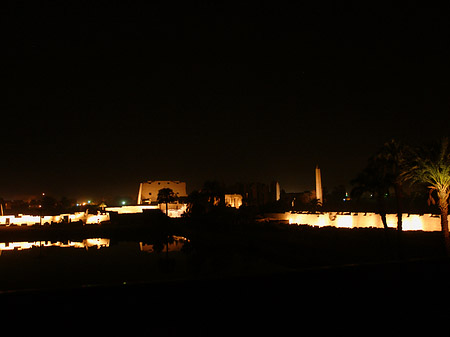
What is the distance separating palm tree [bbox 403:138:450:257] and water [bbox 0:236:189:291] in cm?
1610

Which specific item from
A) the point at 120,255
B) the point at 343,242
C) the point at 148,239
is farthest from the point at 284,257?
the point at 148,239

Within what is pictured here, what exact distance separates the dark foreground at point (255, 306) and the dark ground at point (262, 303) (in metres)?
0.01

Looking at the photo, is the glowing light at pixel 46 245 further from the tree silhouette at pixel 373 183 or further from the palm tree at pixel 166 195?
the tree silhouette at pixel 373 183

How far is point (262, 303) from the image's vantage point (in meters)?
5.52

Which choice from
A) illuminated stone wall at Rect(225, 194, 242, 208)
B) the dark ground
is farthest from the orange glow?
the dark ground

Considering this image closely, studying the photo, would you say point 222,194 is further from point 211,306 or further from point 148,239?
point 211,306

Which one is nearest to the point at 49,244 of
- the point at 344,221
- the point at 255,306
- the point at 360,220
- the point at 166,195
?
the point at 166,195

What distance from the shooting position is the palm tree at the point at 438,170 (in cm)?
1853

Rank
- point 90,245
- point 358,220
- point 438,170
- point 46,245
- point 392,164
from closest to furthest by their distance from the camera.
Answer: point 438,170
point 392,164
point 358,220
point 90,245
point 46,245

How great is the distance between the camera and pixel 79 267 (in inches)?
1092

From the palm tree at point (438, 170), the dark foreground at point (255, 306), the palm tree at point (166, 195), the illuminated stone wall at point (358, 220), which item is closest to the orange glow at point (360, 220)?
the illuminated stone wall at point (358, 220)

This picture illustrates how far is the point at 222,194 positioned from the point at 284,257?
30.7 meters

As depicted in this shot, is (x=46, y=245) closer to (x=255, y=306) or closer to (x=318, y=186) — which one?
(x=318, y=186)

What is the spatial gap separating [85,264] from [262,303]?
88.9 ft
